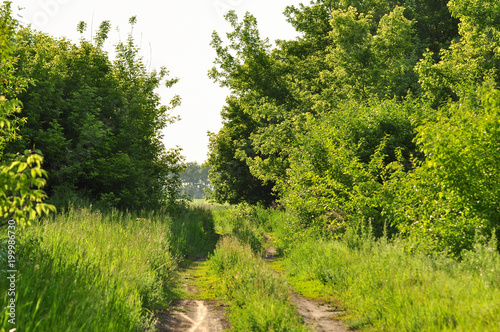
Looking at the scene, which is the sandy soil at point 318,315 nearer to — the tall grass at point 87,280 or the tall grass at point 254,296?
the tall grass at point 254,296

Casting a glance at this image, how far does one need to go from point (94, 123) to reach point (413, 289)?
16.6m

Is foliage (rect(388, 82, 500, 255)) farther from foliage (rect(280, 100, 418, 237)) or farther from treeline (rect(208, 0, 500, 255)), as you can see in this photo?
foliage (rect(280, 100, 418, 237))

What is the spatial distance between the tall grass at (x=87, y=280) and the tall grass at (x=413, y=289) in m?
4.01

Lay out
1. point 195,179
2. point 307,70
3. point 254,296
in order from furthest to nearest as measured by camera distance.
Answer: point 195,179
point 307,70
point 254,296

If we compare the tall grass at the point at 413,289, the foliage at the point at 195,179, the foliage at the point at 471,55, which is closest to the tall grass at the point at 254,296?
the tall grass at the point at 413,289

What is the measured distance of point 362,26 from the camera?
757 inches

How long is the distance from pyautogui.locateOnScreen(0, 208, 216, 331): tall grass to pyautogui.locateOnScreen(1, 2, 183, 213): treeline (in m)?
7.23

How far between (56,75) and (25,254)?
1408 cm

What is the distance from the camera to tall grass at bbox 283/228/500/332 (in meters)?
5.16

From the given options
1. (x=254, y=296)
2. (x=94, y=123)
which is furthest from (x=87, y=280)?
(x=94, y=123)

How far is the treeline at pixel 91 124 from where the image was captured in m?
16.1

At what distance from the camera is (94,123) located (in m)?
18.2

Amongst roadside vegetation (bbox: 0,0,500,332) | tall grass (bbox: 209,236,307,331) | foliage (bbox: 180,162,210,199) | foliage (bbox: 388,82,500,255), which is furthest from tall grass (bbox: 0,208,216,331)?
foliage (bbox: 180,162,210,199)

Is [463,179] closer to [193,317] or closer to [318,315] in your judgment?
[318,315]
